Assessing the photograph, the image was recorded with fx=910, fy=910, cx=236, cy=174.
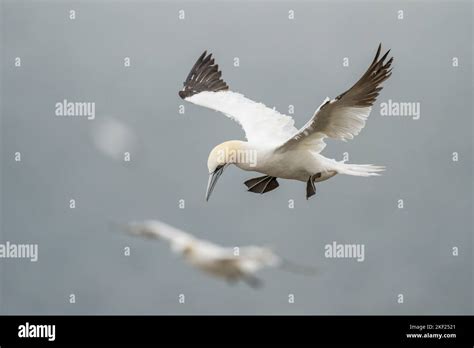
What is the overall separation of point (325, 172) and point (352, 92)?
109 cm

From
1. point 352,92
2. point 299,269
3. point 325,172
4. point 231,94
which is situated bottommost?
point 299,269

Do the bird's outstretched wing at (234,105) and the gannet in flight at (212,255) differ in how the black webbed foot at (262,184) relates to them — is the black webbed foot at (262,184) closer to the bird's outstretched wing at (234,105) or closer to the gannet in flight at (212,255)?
the bird's outstretched wing at (234,105)

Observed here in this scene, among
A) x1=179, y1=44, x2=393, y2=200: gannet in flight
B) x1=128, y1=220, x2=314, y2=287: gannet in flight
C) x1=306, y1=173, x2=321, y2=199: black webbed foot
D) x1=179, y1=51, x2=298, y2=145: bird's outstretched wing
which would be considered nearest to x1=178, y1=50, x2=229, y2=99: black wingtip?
x1=179, y1=51, x2=298, y2=145: bird's outstretched wing

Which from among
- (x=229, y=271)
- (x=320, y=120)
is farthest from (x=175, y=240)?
(x=320, y=120)

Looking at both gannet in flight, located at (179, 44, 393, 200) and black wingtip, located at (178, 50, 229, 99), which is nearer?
gannet in flight, located at (179, 44, 393, 200)

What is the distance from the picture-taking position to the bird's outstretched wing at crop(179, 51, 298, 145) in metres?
10.7

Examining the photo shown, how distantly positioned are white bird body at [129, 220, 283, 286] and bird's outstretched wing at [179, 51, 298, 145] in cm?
352

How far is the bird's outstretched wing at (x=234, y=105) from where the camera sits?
10656mm

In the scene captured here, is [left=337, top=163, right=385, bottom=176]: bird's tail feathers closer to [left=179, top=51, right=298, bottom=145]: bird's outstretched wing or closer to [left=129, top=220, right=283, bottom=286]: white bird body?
[left=179, top=51, right=298, bottom=145]: bird's outstretched wing

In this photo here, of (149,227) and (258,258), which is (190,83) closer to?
(149,227)

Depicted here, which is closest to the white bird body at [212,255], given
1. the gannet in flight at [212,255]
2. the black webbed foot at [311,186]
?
the gannet in flight at [212,255]

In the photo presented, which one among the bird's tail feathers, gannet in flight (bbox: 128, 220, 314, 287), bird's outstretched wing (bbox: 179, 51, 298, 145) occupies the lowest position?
gannet in flight (bbox: 128, 220, 314, 287)

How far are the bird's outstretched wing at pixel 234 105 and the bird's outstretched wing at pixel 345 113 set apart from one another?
713 mm

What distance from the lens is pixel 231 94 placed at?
11.9 m
